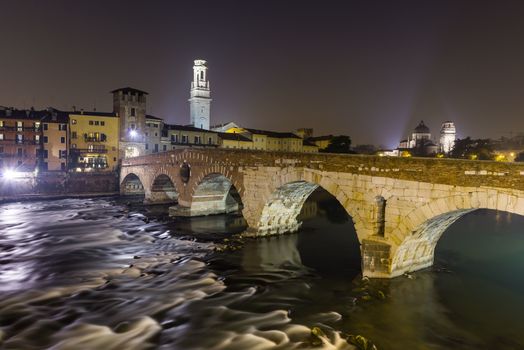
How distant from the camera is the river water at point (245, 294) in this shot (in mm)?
11406

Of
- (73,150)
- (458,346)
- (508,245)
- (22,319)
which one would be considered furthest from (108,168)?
(458,346)

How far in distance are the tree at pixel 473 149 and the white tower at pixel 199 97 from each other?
172 feet

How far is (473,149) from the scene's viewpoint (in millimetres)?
74188

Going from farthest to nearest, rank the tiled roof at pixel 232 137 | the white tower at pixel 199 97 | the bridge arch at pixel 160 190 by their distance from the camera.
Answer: the white tower at pixel 199 97, the tiled roof at pixel 232 137, the bridge arch at pixel 160 190

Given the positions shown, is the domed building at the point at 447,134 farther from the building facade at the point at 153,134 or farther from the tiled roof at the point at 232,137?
the building facade at the point at 153,134

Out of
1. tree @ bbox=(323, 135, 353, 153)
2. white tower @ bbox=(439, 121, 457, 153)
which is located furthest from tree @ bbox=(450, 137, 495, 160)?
white tower @ bbox=(439, 121, 457, 153)

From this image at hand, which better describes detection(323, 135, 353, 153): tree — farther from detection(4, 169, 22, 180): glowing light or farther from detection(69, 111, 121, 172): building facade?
detection(4, 169, 22, 180): glowing light

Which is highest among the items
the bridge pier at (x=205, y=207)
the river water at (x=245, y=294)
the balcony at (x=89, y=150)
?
the balcony at (x=89, y=150)

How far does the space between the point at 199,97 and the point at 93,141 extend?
29.7 metres

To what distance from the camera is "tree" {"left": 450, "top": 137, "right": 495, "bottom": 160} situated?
70188 mm

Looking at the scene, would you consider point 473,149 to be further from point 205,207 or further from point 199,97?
point 205,207

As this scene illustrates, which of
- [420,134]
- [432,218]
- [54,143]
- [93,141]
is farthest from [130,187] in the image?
[420,134]

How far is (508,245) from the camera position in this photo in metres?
22.4

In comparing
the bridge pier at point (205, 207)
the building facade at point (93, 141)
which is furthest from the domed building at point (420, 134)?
the bridge pier at point (205, 207)
